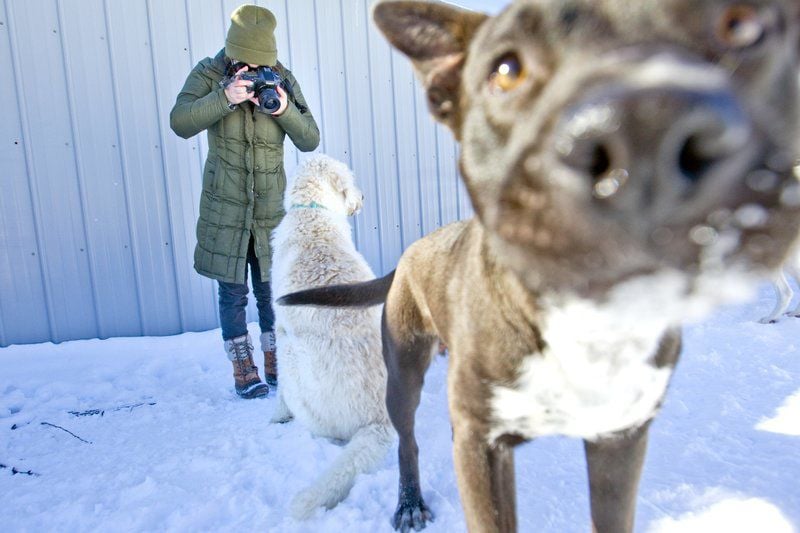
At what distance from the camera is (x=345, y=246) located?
11.0 ft

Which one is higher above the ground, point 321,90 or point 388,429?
point 321,90

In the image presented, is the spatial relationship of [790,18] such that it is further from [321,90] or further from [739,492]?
[321,90]

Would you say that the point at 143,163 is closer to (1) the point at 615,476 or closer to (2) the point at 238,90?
(2) the point at 238,90

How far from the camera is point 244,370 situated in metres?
3.51

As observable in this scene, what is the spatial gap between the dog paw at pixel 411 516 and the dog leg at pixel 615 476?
2.56 ft

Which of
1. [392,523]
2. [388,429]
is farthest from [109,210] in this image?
[392,523]

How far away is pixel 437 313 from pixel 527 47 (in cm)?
95

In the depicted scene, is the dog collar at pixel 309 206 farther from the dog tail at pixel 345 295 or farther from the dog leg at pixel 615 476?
the dog leg at pixel 615 476

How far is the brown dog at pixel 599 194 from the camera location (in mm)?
588

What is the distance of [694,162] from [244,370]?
340cm

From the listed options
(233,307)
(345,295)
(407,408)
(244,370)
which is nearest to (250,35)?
(233,307)

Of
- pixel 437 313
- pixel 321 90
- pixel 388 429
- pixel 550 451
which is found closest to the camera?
pixel 437 313

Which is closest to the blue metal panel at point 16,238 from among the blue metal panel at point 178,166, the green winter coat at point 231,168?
the blue metal panel at point 178,166

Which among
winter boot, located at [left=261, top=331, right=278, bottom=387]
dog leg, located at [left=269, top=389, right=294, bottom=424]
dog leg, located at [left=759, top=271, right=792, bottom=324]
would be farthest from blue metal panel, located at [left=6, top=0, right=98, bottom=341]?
dog leg, located at [left=759, top=271, right=792, bottom=324]
